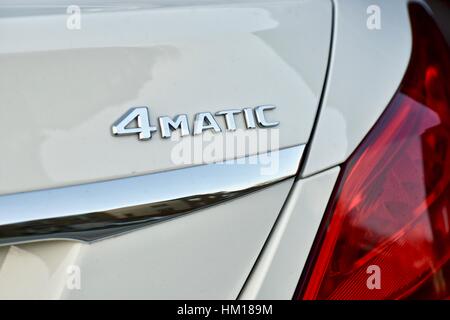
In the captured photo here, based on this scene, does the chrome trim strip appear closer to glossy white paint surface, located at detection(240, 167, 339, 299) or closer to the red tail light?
glossy white paint surface, located at detection(240, 167, 339, 299)

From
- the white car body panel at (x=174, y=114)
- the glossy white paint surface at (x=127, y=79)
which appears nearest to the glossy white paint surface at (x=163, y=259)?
the white car body panel at (x=174, y=114)

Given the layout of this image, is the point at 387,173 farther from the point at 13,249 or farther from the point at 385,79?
the point at 13,249

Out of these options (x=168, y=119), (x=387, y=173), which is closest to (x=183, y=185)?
(x=168, y=119)

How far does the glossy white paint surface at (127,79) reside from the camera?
124 centimetres

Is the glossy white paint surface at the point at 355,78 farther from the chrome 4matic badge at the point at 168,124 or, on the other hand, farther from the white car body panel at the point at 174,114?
the chrome 4matic badge at the point at 168,124

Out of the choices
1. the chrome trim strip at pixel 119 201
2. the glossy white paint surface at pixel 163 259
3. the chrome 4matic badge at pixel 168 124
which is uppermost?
the chrome 4matic badge at pixel 168 124

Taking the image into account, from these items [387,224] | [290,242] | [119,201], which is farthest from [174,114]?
[387,224]

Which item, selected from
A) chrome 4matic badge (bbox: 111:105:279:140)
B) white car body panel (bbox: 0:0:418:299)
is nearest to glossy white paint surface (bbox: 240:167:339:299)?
white car body panel (bbox: 0:0:418:299)

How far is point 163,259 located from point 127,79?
34 centimetres

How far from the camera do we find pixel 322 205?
1291mm

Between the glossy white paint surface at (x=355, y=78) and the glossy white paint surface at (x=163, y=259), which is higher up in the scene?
the glossy white paint surface at (x=355, y=78)

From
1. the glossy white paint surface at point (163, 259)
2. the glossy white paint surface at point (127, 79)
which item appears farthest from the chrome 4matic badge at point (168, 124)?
the glossy white paint surface at point (163, 259)

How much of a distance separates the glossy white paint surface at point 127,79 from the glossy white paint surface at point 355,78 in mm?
33

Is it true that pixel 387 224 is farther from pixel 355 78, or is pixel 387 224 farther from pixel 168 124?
pixel 168 124
